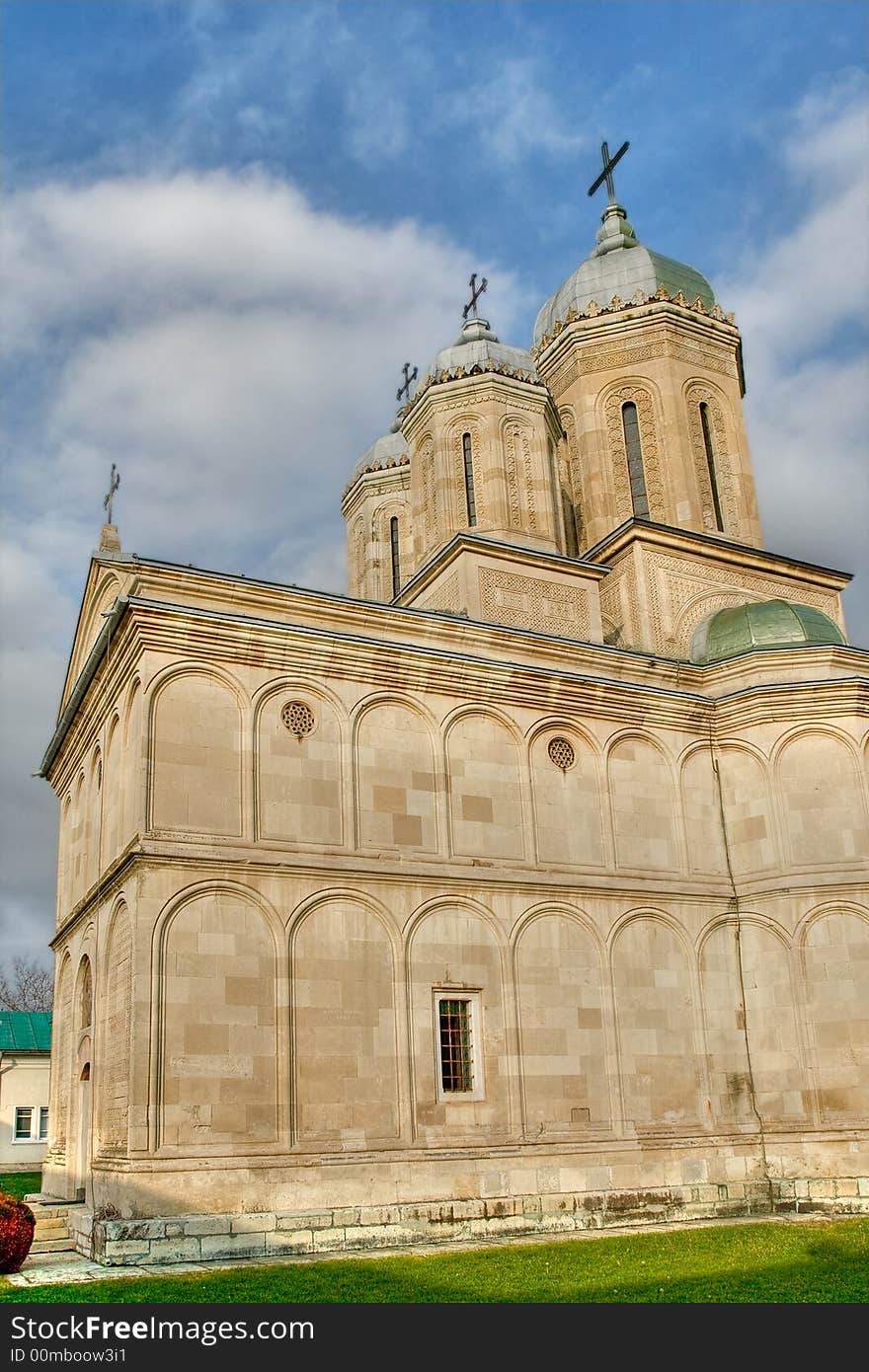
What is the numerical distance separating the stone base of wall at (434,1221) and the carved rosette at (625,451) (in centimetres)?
1241

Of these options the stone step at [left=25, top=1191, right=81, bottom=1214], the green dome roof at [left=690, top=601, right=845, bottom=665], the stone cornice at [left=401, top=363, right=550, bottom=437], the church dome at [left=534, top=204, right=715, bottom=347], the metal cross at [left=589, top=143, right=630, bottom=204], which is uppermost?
the metal cross at [left=589, top=143, right=630, bottom=204]

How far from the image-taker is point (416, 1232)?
14.5m

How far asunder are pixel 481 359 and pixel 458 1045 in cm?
1330

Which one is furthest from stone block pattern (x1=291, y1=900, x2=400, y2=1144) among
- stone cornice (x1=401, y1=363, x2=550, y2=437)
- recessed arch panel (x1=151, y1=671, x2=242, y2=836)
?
stone cornice (x1=401, y1=363, x2=550, y2=437)

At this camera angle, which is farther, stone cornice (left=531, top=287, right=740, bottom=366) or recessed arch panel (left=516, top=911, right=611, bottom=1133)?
stone cornice (left=531, top=287, right=740, bottom=366)

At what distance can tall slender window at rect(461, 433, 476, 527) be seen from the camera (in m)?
22.6

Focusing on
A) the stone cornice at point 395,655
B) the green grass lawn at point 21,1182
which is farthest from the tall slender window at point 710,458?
the green grass lawn at point 21,1182

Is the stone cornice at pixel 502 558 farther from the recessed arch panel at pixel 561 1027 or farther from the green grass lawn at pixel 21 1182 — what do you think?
the green grass lawn at pixel 21 1182

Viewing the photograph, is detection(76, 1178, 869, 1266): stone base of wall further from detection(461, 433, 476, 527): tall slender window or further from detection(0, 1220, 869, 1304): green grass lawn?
detection(461, 433, 476, 527): tall slender window

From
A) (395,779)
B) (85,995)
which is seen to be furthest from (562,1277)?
(85,995)

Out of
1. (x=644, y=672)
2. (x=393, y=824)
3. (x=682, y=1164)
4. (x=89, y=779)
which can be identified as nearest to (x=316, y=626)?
(x=393, y=824)

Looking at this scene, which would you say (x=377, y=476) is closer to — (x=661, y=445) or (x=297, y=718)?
(x=661, y=445)

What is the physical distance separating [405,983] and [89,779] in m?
6.55

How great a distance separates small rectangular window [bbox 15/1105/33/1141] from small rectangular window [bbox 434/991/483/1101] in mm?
23653
